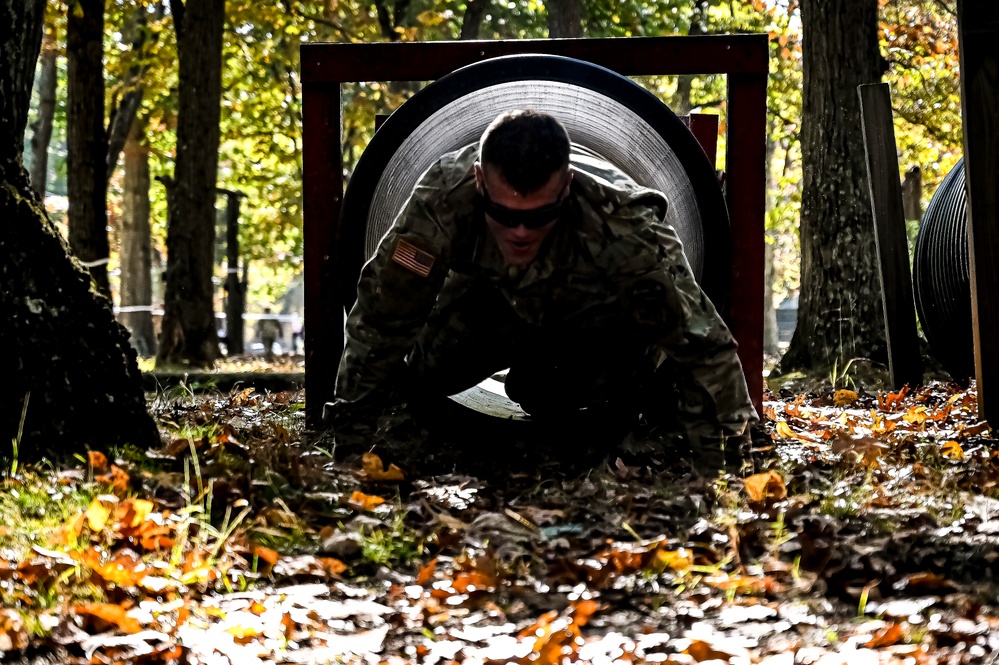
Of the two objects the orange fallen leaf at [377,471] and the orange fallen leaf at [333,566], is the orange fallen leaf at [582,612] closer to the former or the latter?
the orange fallen leaf at [333,566]

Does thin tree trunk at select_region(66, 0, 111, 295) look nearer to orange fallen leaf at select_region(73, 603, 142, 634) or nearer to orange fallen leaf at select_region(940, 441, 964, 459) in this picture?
orange fallen leaf at select_region(940, 441, 964, 459)

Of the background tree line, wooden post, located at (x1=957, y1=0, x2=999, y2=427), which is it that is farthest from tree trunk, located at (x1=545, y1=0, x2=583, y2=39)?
wooden post, located at (x1=957, y1=0, x2=999, y2=427)

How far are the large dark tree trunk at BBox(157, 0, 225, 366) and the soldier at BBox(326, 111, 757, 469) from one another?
673 centimetres

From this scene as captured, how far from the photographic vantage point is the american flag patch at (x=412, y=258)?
377 cm

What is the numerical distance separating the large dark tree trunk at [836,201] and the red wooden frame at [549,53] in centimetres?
249

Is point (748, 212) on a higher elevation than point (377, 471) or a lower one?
higher

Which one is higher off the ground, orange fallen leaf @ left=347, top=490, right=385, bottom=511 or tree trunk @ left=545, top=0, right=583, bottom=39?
tree trunk @ left=545, top=0, right=583, bottom=39

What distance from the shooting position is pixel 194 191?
10.5m

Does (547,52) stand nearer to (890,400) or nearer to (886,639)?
(890,400)

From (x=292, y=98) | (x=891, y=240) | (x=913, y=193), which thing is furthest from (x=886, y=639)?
(x=292, y=98)

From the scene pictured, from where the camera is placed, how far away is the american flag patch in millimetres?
3768

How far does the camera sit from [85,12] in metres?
10.3

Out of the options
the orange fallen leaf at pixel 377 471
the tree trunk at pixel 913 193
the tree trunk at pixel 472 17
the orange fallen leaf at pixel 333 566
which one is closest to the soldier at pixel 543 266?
the orange fallen leaf at pixel 377 471

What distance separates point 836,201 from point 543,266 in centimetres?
377
